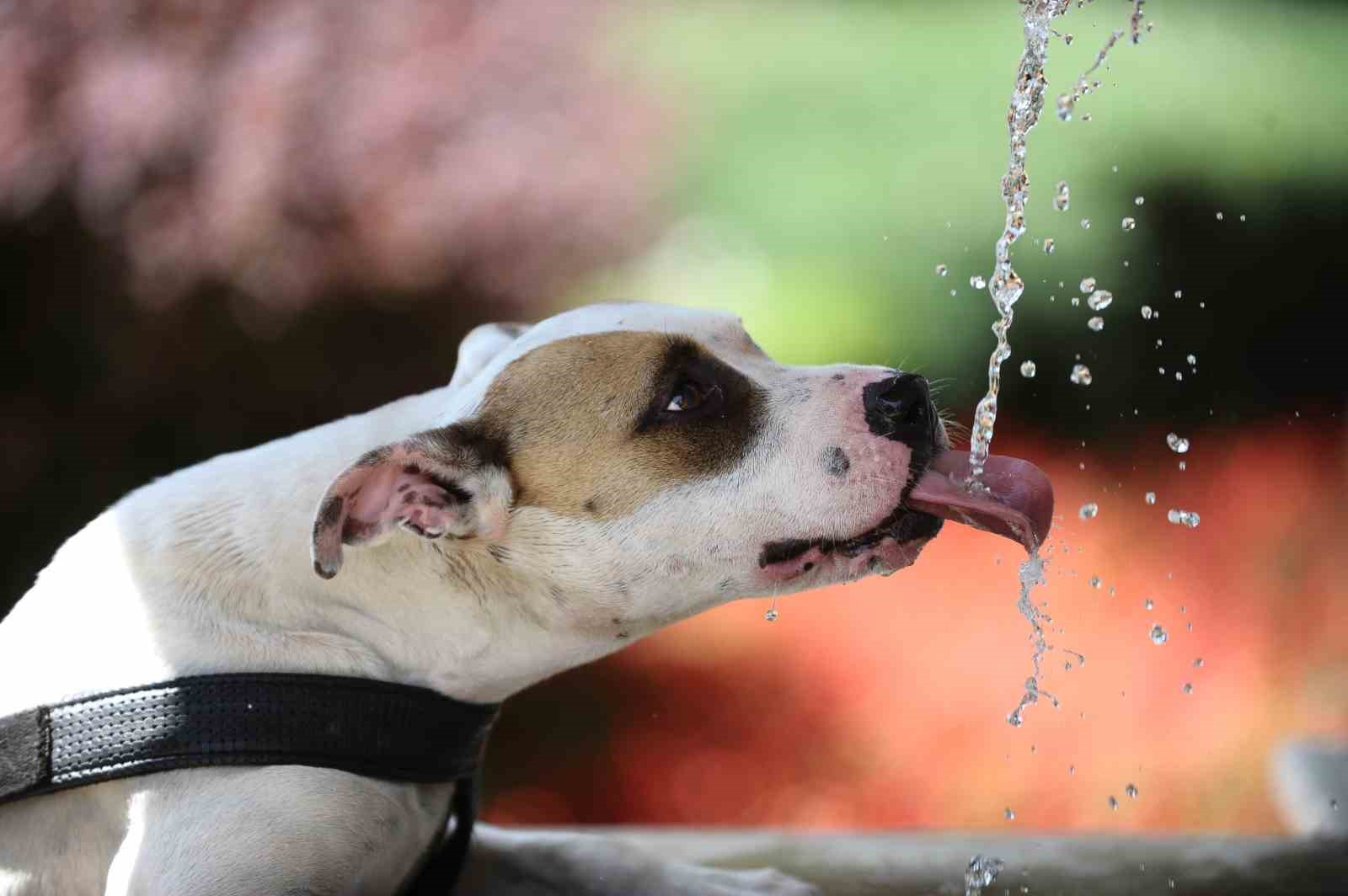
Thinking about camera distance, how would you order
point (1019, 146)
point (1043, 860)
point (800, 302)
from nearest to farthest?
1. point (1019, 146)
2. point (1043, 860)
3. point (800, 302)

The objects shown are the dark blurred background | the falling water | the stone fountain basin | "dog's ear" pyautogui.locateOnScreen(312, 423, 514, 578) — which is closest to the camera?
"dog's ear" pyautogui.locateOnScreen(312, 423, 514, 578)

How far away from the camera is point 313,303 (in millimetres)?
4629

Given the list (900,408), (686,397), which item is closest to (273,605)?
(686,397)

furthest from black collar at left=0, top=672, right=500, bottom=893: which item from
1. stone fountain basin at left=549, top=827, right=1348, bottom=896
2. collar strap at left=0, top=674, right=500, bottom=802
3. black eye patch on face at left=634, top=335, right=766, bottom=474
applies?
stone fountain basin at left=549, top=827, right=1348, bottom=896

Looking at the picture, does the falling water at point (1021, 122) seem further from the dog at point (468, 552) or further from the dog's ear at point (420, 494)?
the dog's ear at point (420, 494)

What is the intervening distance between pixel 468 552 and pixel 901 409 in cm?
62

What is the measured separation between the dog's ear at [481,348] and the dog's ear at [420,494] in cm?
30

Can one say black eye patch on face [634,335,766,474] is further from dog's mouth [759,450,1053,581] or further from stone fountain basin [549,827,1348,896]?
stone fountain basin [549,827,1348,896]

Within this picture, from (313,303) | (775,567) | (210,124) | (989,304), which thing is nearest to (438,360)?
(313,303)

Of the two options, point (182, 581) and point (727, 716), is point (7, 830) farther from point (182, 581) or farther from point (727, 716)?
point (727, 716)

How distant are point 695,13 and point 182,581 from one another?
11.6 feet

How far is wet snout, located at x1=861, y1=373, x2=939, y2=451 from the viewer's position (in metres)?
1.92

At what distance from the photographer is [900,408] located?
6.31 feet

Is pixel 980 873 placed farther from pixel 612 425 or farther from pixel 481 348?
pixel 481 348
